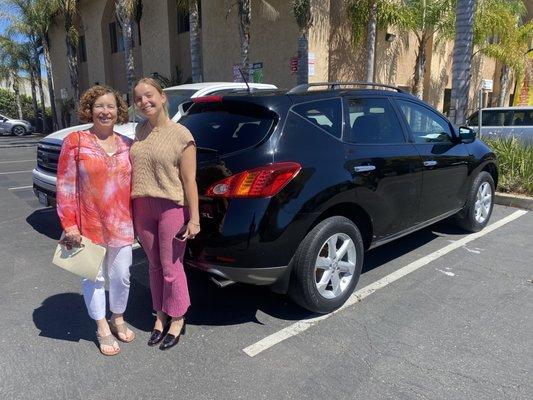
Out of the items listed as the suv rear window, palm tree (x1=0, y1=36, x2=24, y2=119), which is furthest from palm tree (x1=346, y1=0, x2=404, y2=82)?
palm tree (x1=0, y1=36, x2=24, y2=119)

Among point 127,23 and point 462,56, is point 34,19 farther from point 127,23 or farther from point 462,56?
point 462,56

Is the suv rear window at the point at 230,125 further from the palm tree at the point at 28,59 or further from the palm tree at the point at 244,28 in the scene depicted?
the palm tree at the point at 28,59

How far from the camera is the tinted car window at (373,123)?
146 inches

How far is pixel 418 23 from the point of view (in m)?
15.3

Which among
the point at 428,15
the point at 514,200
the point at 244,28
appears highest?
the point at 428,15

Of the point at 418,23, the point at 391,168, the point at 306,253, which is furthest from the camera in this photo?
the point at 418,23

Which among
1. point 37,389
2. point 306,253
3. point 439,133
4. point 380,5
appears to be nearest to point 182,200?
point 306,253

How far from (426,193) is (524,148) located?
14.8 feet

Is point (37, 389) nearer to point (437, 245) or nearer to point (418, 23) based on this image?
point (437, 245)

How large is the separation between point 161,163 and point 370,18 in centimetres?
1306

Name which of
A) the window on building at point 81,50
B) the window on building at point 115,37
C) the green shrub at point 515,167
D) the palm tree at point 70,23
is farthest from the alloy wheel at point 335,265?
the window on building at point 81,50

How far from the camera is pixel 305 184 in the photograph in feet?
10.2

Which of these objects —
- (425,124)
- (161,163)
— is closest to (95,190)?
(161,163)

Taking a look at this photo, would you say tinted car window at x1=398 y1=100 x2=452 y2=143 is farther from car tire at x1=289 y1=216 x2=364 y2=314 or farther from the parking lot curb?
the parking lot curb
